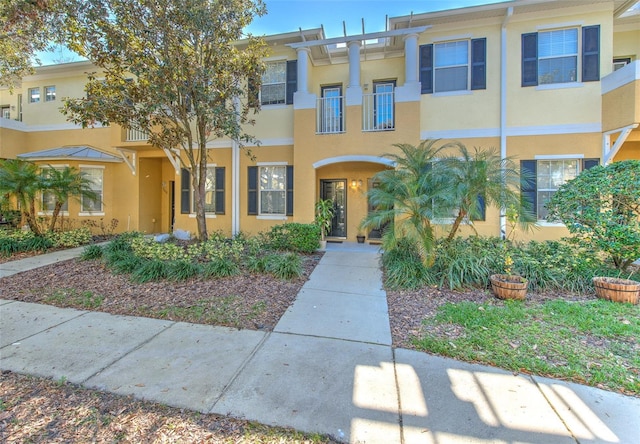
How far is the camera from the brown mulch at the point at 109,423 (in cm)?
219

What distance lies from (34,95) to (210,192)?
9421 millimetres

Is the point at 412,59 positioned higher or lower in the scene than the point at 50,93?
lower

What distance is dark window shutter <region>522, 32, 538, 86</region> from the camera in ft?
27.4

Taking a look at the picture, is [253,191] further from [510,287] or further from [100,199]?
[510,287]

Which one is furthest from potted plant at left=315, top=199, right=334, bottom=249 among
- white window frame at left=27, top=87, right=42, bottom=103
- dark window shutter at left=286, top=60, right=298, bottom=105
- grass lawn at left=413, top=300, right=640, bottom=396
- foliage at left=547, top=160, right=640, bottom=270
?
white window frame at left=27, top=87, right=42, bottom=103

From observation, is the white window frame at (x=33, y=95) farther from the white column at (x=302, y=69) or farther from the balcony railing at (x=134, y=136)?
the white column at (x=302, y=69)

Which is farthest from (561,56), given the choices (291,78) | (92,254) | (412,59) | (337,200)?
(92,254)

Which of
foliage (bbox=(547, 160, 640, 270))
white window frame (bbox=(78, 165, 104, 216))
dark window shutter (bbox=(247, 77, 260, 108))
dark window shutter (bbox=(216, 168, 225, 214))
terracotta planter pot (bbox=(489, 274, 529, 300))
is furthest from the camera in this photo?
white window frame (bbox=(78, 165, 104, 216))

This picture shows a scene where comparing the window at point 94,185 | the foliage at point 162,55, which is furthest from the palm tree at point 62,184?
the foliage at point 162,55

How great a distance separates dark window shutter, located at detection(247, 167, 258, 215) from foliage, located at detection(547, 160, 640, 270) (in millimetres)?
8240

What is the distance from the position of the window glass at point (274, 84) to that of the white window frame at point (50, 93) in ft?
30.5

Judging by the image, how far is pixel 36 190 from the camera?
8.57 m

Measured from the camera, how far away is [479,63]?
8.66 meters

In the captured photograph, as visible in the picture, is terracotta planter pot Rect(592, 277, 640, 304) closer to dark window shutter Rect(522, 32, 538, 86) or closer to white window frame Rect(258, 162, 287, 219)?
dark window shutter Rect(522, 32, 538, 86)
